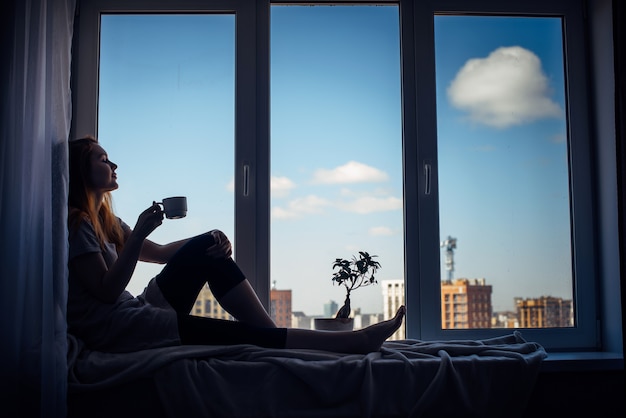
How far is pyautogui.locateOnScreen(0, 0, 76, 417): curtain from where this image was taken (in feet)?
5.82

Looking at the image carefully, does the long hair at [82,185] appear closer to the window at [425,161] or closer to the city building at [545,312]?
the window at [425,161]

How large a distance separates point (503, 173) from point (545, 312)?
0.61 metres

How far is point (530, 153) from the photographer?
2916mm

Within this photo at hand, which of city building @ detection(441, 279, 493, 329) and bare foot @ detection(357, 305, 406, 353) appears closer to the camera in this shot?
bare foot @ detection(357, 305, 406, 353)

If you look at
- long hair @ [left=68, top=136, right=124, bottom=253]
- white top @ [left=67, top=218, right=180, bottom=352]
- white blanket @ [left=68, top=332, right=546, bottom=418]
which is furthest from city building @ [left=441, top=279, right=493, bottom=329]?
long hair @ [left=68, top=136, right=124, bottom=253]

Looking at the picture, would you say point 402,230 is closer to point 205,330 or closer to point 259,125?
point 259,125

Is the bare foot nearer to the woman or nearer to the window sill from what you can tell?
the woman

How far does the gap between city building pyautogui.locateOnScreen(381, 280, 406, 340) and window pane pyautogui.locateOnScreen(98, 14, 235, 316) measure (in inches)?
27.2

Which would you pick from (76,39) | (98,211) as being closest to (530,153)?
(98,211)

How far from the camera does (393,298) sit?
2799 mm

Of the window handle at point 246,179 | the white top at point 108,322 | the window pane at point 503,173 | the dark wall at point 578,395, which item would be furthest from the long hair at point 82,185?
the dark wall at point 578,395

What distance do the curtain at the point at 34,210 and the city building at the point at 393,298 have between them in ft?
4.46

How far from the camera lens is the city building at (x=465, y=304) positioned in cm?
281

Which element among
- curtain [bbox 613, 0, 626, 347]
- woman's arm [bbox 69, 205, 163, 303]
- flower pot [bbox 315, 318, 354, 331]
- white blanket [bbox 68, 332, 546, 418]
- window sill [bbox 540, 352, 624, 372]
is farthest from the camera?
flower pot [bbox 315, 318, 354, 331]
